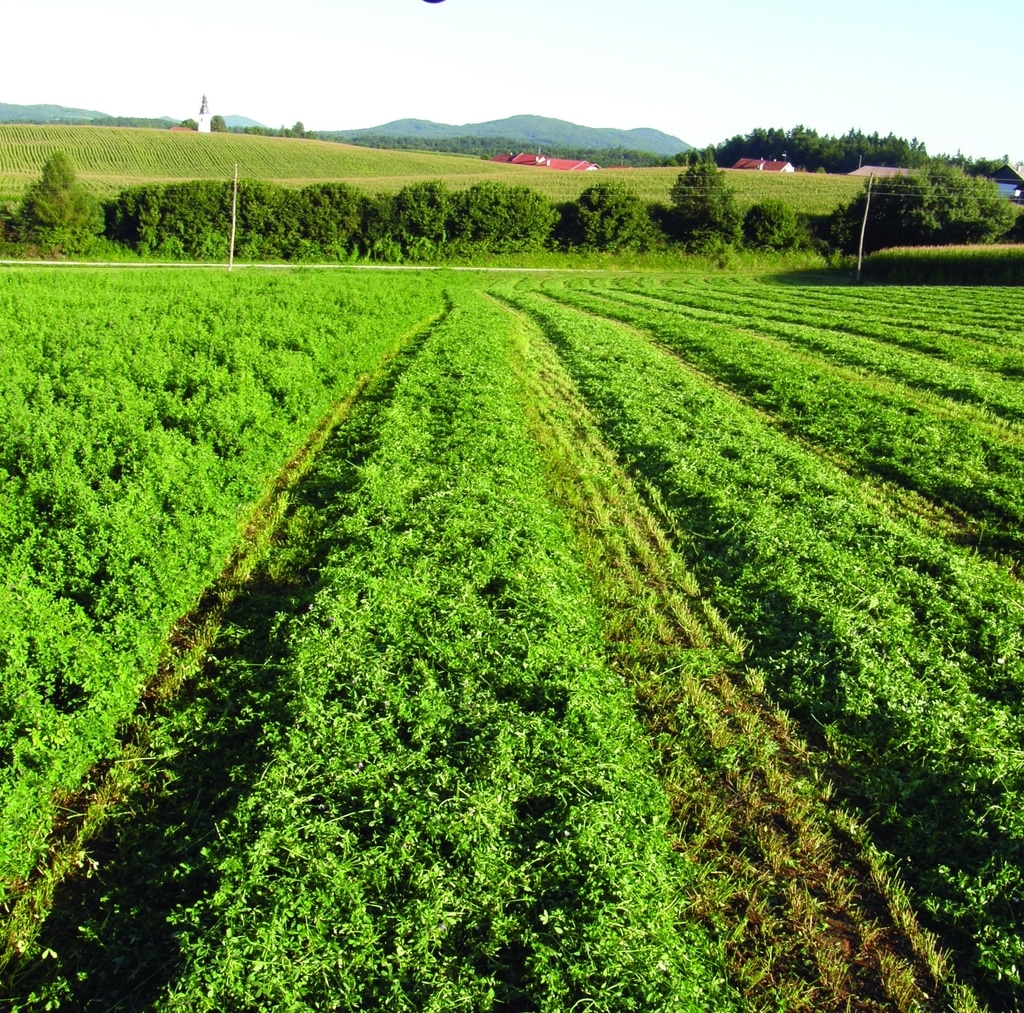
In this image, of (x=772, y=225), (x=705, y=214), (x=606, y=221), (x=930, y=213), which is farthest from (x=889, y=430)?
(x=930, y=213)

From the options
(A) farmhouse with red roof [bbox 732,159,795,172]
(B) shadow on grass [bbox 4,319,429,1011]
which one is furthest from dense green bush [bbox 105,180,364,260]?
(A) farmhouse with red roof [bbox 732,159,795,172]

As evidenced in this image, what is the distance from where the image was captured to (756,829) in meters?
4.86

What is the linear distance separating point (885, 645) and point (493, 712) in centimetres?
363

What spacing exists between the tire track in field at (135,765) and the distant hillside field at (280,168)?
236 feet

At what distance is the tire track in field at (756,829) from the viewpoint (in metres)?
3.98

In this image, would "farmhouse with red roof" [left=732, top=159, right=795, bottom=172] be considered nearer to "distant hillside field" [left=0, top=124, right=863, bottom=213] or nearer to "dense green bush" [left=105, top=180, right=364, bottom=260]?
"distant hillside field" [left=0, top=124, right=863, bottom=213]

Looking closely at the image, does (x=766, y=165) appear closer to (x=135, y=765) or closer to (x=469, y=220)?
(x=469, y=220)

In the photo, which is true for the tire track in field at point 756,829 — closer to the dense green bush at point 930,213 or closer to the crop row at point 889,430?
the crop row at point 889,430

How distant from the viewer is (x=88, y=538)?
6.85 meters

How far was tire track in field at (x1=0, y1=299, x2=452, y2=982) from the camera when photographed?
422 cm

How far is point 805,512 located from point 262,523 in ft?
22.1

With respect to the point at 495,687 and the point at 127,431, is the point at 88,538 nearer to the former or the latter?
the point at 127,431

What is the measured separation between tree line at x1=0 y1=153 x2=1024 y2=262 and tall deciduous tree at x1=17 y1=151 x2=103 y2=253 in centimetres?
7

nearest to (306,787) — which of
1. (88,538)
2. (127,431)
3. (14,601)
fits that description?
(14,601)
